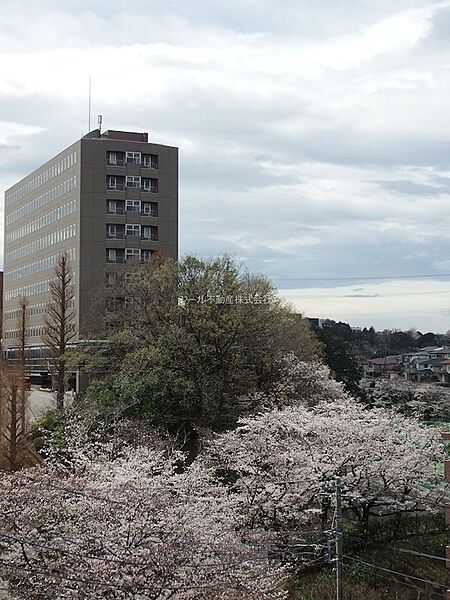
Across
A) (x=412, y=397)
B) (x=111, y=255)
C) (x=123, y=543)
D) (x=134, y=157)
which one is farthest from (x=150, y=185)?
(x=123, y=543)

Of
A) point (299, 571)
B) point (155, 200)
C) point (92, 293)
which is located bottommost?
point (299, 571)

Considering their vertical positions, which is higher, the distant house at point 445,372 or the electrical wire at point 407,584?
the distant house at point 445,372

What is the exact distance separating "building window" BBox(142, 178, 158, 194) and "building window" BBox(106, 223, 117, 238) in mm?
3622

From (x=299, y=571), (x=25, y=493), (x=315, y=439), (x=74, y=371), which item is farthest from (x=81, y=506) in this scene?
(x=74, y=371)

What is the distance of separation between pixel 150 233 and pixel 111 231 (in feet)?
9.73

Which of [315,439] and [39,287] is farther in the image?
[39,287]

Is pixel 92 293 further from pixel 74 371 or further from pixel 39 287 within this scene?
pixel 39 287

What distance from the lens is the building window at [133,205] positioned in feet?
192

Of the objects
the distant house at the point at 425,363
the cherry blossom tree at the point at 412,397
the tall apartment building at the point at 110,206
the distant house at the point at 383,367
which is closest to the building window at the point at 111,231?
the tall apartment building at the point at 110,206

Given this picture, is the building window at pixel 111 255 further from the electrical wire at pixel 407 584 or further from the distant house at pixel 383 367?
the electrical wire at pixel 407 584

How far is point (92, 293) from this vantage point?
5631cm

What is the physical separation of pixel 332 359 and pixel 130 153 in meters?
20.6

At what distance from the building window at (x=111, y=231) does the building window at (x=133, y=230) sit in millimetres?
825

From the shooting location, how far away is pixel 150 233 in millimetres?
59562
